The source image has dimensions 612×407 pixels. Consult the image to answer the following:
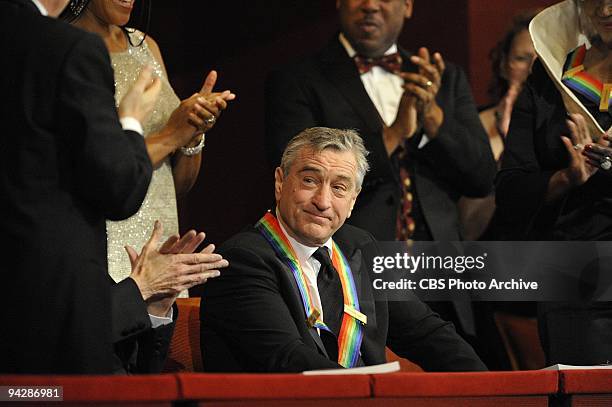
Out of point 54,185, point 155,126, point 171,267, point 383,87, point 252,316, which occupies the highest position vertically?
point 383,87

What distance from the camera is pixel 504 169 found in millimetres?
3111

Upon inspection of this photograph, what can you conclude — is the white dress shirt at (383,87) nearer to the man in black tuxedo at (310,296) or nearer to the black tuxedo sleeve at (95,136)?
the man in black tuxedo at (310,296)

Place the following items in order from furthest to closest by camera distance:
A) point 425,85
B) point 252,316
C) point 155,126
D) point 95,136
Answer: point 425,85, point 155,126, point 252,316, point 95,136

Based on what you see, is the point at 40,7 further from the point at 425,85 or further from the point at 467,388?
the point at 425,85

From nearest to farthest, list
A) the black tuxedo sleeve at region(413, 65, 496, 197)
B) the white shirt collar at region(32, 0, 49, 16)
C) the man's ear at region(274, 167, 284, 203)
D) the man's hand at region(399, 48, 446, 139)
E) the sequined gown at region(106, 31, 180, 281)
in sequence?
the white shirt collar at region(32, 0, 49, 16), the man's ear at region(274, 167, 284, 203), the sequined gown at region(106, 31, 180, 281), the man's hand at region(399, 48, 446, 139), the black tuxedo sleeve at region(413, 65, 496, 197)

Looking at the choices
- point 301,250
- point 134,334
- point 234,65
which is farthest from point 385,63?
point 134,334

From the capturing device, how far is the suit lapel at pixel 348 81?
11.3ft

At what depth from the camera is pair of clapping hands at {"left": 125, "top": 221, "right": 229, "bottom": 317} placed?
2.30 meters

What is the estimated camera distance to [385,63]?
3.61 m

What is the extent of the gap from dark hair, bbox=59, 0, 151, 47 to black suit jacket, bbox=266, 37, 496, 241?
0.49 m

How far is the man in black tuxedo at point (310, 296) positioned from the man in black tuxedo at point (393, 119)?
0.54 m

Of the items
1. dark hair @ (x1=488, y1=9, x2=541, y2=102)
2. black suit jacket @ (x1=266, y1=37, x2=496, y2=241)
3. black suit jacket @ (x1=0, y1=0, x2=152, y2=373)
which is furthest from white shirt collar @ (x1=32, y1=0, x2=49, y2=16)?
dark hair @ (x1=488, y1=9, x2=541, y2=102)

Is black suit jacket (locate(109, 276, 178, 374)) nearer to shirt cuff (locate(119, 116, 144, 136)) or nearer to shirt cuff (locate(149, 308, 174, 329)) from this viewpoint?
shirt cuff (locate(149, 308, 174, 329))

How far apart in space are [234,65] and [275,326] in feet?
4.84
